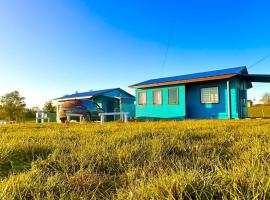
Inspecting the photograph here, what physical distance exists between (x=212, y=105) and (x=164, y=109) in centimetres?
347

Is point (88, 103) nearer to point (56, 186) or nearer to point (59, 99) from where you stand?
point (56, 186)

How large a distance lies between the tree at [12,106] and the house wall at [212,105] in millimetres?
28217

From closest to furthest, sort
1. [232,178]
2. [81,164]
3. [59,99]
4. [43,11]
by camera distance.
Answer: [232,178], [81,164], [43,11], [59,99]

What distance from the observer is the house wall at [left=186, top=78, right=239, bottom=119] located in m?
14.4

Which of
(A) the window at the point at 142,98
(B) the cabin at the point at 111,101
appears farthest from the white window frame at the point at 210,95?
(B) the cabin at the point at 111,101

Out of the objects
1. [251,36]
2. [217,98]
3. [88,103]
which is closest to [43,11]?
[88,103]

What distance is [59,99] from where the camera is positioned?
28.0 m

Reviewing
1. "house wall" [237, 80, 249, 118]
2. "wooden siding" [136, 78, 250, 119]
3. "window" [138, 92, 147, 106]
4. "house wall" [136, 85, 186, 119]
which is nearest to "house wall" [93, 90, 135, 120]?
"window" [138, 92, 147, 106]

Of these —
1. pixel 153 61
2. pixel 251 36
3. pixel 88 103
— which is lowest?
pixel 88 103

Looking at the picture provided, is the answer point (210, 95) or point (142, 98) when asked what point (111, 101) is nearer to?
point (142, 98)

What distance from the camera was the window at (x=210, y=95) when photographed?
15.0 m

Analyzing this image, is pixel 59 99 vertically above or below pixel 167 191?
above

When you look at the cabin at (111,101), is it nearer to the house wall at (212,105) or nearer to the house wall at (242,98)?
the house wall at (212,105)

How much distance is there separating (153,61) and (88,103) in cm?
1135
